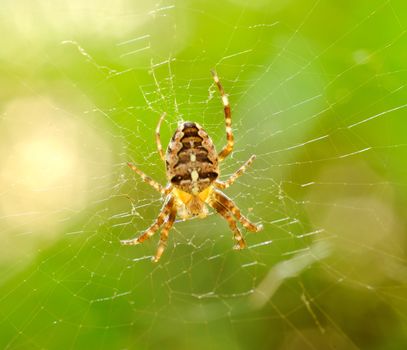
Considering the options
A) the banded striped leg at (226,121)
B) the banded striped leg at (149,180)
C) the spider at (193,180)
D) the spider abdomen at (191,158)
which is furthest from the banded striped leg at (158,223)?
the banded striped leg at (226,121)

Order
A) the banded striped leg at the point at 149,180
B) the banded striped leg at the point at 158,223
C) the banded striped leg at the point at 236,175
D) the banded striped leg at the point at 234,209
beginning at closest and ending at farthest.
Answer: the banded striped leg at the point at 149,180 → the banded striped leg at the point at 236,175 → the banded striped leg at the point at 158,223 → the banded striped leg at the point at 234,209

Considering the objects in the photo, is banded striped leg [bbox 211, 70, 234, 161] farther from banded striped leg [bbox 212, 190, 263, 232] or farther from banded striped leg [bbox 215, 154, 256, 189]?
banded striped leg [bbox 212, 190, 263, 232]

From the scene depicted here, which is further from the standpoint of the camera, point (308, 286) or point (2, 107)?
point (308, 286)

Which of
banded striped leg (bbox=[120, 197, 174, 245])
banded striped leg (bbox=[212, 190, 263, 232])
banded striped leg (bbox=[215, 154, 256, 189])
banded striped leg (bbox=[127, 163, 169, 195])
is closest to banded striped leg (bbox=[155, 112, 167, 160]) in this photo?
banded striped leg (bbox=[127, 163, 169, 195])

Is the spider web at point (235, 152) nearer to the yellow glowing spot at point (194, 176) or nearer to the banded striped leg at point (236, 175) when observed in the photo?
the banded striped leg at point (236, 175)

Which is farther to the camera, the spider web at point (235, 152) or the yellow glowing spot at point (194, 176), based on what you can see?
the yellow glowing spot at point (194, 176)

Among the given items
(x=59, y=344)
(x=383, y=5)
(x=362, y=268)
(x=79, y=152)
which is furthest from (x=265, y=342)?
(x=383, y=5)

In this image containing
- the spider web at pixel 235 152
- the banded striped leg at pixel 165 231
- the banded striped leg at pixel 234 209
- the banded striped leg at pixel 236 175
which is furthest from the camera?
the banded striped leg at pixel 234 209

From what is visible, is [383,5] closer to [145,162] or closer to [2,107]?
[145,162]

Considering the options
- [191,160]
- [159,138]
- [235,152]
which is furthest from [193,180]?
[235,152]
